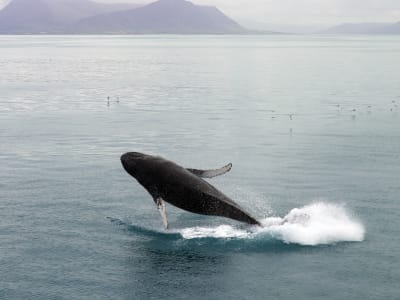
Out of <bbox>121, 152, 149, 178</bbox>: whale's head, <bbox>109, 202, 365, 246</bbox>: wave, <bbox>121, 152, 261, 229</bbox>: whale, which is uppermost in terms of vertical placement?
<bbox>121, 152, 149, 178</bbox>: whale's head

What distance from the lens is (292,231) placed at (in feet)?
149

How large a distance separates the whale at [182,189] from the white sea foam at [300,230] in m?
2.41

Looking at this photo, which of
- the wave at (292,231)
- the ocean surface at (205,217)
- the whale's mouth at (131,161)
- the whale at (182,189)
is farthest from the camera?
the wave at (292,231)

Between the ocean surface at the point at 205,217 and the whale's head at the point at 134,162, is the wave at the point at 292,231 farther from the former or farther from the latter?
the whale's head at the point at 134,162

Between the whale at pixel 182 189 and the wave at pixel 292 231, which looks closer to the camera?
the whale at pixel 182 189

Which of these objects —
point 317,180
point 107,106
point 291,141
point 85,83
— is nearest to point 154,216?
point 317,180

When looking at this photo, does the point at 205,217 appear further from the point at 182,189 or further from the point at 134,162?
the point at 134,162

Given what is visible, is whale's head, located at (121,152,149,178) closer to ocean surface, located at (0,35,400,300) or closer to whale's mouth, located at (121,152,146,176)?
whale's mouth, located at (121,152,146,176)

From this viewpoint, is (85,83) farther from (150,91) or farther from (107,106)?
(107,106)

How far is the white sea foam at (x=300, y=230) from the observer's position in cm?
4516

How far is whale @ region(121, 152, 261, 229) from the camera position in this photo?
139ft

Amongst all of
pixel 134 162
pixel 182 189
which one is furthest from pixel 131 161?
pixel 182 189

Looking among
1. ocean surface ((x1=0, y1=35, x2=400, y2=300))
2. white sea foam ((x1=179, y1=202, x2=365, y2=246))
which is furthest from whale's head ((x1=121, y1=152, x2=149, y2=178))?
white sea foam ((x1=179, y1=202, x2=365, y2=246))

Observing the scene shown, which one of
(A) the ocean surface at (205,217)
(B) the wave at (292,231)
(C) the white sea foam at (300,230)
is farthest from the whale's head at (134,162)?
(C) the white sea foam at (300,230)
